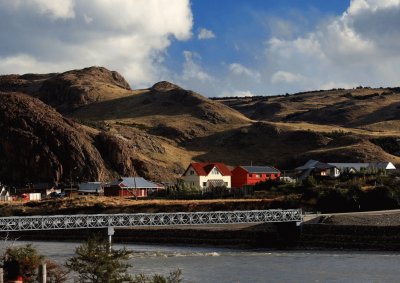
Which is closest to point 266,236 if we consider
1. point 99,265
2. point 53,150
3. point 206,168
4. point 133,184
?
point 99,265

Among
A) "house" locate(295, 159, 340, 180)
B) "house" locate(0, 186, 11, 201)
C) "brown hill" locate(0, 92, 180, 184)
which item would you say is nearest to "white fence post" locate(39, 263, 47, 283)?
"house" locate(295, 159, 340, 180)

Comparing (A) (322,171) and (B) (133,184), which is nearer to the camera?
(B) (133,184)

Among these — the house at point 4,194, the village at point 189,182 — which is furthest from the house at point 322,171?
the house at point 4,194

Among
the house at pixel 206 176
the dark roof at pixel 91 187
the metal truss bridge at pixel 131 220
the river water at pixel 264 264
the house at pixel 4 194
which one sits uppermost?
the house at pixel 206 176

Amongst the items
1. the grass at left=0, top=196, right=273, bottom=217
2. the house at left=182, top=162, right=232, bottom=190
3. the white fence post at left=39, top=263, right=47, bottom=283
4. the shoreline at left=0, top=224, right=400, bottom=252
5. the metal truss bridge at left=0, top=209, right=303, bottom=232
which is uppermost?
the house at left=182, top=162, right=232, bottom=190

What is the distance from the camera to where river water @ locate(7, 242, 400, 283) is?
4047cm

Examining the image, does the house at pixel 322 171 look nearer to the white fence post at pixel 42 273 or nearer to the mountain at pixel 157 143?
the mountain at pixel 157 143

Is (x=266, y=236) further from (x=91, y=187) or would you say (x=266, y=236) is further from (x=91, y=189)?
(x=91, y=187)

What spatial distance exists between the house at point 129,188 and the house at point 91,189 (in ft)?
5.89

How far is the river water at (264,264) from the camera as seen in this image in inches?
1593

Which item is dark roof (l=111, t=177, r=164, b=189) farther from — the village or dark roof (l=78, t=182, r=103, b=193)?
dark roof (l=78, t=182, r=103, b=193)

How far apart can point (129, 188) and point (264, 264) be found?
58.1 meters

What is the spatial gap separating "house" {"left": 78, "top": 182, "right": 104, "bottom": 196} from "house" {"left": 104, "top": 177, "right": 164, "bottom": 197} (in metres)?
1.80

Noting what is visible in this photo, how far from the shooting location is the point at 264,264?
47.5m
